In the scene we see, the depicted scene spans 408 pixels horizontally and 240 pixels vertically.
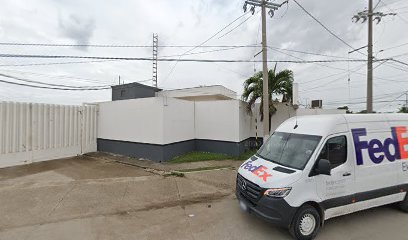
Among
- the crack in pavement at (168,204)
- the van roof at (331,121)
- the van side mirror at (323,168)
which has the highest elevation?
the van roof at (331,121)

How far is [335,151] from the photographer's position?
446 centimetres

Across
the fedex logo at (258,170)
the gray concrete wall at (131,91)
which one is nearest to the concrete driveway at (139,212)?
the fedex logo at (258,170)

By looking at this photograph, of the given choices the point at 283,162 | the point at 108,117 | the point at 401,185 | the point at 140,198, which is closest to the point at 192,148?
the point at 108,117

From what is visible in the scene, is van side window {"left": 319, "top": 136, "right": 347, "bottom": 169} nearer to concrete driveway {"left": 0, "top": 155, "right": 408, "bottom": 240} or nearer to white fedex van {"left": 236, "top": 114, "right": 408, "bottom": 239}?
white fedex van {"left": 236, "top": 114, "right": 408, "bottom": 239}

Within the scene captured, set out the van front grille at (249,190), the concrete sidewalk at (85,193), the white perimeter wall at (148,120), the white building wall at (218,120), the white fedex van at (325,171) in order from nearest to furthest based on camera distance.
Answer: the white fedex van at (325,171) → the van front grille at (249,190) → the concrete sidewalk at (85,193) → the white perimeter wall at (148,120) → the white building wall at (218,120)

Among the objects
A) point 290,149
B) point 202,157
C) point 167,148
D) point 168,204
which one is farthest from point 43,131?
point 290,149

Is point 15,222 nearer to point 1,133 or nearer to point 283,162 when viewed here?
point 283,162

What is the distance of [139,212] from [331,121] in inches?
181

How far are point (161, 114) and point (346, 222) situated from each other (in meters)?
7.37

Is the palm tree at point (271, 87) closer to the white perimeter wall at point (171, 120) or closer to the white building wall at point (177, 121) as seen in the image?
the white perimeter wall at point (171, 120)

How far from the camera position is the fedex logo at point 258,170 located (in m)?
4.30

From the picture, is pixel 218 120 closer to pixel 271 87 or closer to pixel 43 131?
pixel 271 87

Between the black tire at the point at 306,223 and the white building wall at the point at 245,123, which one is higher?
the white building wall at the point at 245,123

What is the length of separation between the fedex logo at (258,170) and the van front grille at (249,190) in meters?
0.22
